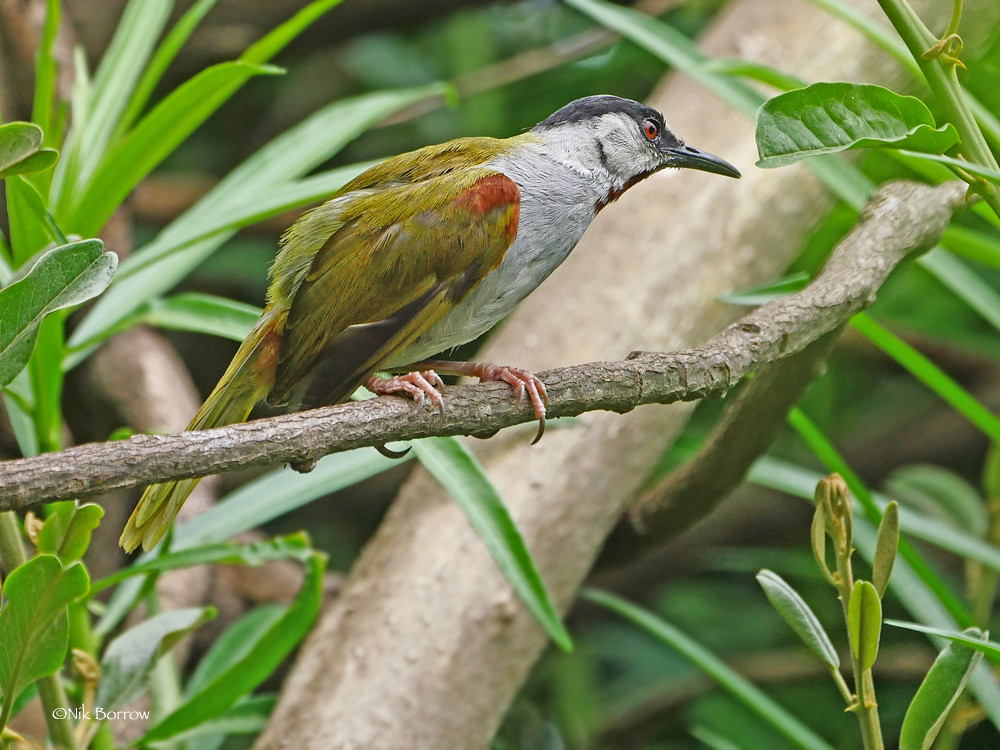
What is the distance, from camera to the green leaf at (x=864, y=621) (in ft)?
4.40

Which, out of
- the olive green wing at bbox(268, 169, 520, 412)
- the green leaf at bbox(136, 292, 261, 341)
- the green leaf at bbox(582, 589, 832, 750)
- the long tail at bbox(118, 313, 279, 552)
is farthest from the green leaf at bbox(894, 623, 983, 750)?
the green leaf at bbox(136, 292, 261, 341)

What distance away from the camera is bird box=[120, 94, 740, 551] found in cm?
202

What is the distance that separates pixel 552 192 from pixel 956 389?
1096 millimetres

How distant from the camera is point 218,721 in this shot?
247cm

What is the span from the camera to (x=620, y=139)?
2629 mm

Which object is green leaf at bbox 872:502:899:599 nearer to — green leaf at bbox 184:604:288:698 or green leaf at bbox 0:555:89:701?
green leaf at bbox 0:555:89:701

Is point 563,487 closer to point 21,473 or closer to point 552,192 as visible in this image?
point 552,192

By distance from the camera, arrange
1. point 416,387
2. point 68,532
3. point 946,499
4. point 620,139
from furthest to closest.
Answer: point 946,499 < point 620,139 < point 416,387 < point 68,532

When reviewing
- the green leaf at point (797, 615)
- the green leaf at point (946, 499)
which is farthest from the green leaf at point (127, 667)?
the green leaf at point (946, 499)

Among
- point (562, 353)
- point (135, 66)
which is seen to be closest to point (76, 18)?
point (135, 66)

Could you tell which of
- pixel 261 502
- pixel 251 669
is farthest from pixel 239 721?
pixel 261 502

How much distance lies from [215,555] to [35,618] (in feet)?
2.09

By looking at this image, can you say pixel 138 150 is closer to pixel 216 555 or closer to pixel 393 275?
pixel 393 275

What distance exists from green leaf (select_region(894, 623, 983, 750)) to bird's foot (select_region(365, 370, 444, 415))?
838mm
